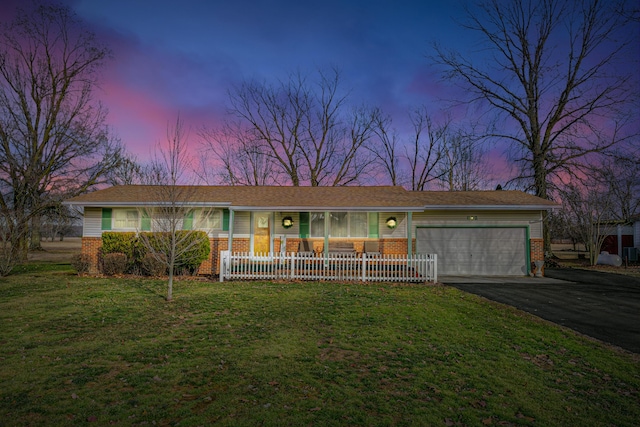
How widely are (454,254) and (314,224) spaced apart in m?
6.56

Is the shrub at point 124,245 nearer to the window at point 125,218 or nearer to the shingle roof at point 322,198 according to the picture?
the window at point 125,218

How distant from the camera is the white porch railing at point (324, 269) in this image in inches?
508

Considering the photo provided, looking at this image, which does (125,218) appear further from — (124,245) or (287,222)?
(287,222)

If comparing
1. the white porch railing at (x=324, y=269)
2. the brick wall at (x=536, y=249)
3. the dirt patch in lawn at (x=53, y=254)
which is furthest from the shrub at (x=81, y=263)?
the brick wall at (x=536, y=249)

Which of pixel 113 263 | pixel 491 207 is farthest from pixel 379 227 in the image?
pixel 113 263

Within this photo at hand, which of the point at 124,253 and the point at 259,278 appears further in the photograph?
the point at 124,253

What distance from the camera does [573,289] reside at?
12266 millimetres

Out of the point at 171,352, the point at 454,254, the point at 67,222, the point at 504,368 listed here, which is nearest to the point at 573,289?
the point at 454,254

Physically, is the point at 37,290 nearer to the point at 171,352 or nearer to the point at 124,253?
the point at 124,253

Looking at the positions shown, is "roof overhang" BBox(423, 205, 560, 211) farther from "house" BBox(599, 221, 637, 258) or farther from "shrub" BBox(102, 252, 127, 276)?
"house" BBox(599, 221, 637, 258)

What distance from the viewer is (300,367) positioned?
4.79 metres

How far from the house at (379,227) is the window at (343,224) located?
0.05 metres

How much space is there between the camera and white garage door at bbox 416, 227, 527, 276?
16078mm

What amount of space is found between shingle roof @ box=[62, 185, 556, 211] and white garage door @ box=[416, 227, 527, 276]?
1.36 m
